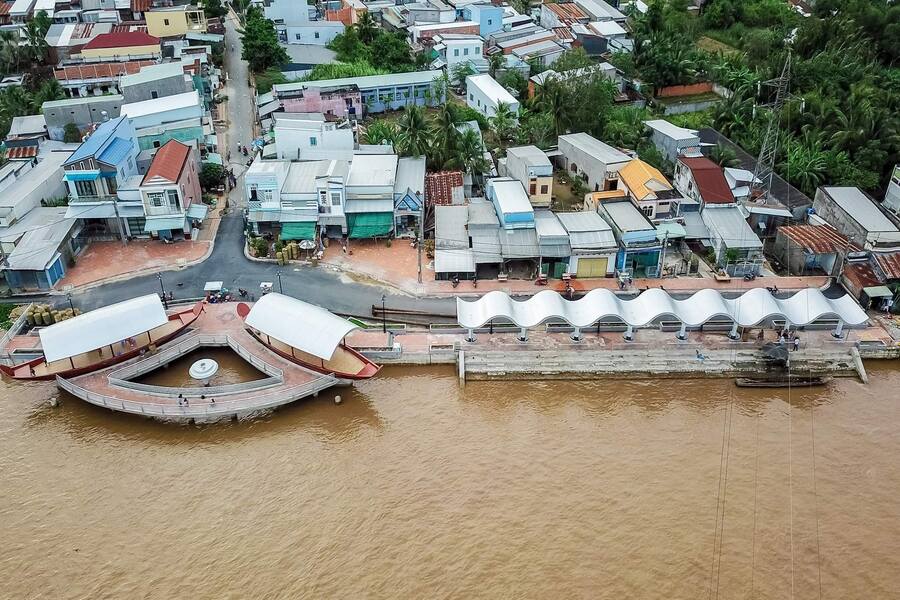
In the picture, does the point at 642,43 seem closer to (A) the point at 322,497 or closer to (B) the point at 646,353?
(B) the point at 646,353

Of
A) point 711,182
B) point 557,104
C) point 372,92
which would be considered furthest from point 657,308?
point 372,92

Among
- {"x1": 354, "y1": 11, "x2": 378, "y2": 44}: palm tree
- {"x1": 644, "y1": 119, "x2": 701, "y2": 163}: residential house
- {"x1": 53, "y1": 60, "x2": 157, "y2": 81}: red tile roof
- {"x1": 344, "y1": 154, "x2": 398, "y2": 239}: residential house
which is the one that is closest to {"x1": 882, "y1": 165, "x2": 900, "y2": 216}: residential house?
{"x1": 644, "y1": 119, "x2": 701, "y2": 163}: residential house

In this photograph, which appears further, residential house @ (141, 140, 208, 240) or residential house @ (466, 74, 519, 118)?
residential house @ (466, 74, 519, 118)

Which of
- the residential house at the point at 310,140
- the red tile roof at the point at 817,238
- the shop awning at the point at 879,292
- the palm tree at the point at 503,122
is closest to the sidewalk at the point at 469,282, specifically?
the red tile roof at the point at 817,238

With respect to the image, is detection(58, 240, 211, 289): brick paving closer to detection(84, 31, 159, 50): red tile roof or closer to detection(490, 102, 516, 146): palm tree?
detection(490, 102, 516, 146): palm tree

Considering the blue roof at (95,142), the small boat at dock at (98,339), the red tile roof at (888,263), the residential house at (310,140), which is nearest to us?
the small boat at dock at (98,339)

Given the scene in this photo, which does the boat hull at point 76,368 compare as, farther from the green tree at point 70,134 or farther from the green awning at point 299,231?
the green tree at point 70,134

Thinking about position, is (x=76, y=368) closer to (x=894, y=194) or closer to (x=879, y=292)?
(x=879, y=292)
